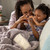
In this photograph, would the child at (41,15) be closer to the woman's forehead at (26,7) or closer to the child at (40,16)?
the child at (40,16)

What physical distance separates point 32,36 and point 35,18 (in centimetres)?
19

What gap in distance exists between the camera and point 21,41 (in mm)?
1255

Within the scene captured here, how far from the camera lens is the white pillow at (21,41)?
1182 mm

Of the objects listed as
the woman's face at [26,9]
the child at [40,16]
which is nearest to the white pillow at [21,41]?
the child at [40,16]

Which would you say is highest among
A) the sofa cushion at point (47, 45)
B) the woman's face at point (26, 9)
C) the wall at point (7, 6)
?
the woman's face at point (26, 9)

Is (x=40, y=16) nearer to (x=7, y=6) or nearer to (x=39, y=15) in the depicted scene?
(x=39, y=15)

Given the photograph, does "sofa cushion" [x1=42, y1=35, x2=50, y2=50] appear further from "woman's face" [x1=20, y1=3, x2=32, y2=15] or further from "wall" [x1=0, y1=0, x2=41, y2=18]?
"wall" [x1=0, y1=0, x2=41, y2=18]

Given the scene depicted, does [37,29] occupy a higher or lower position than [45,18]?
lower

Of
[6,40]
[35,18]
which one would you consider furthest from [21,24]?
[6,40]

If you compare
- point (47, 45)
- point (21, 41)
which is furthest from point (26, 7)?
point (47, 45)

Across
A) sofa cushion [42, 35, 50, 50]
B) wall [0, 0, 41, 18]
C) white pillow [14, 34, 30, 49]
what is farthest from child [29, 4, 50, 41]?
wall [0, 0, 41, 18]

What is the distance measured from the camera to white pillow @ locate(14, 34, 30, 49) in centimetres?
118

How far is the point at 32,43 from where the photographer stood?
1.24 m

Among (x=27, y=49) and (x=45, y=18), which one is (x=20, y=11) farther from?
(x=27, y=49)
